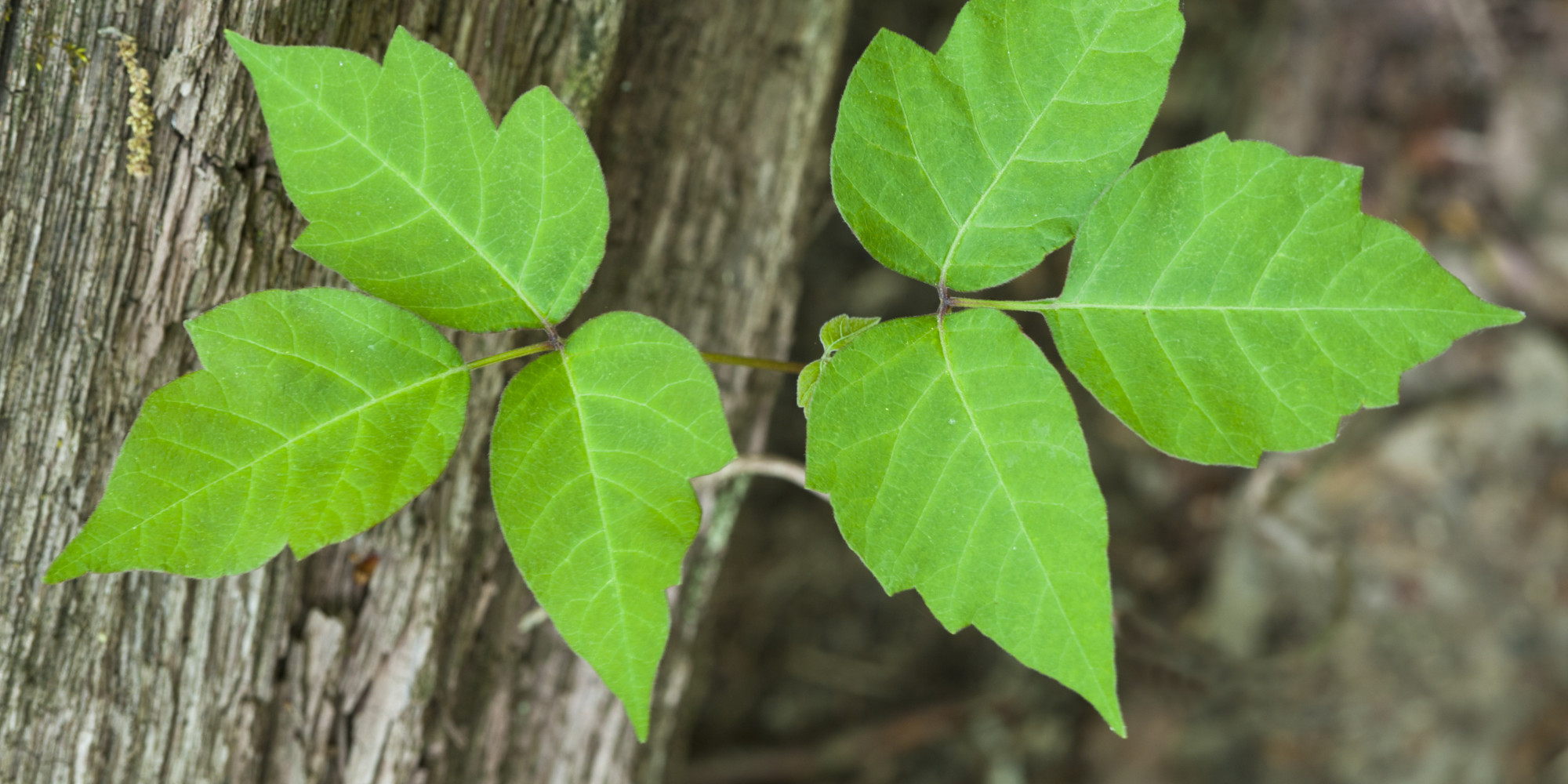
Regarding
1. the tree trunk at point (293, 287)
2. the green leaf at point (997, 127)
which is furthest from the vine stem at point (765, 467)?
the green leaf at point (997, 127)

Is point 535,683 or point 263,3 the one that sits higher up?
point 263,3

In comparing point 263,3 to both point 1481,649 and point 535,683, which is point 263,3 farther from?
point 1481,649

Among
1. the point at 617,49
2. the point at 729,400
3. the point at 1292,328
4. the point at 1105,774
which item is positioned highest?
the point at 617,49

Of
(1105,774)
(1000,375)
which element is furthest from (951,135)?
(1105,774)

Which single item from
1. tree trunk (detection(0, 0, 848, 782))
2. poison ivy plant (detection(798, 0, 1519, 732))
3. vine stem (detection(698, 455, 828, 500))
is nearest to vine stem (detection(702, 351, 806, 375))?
poison ivy plant (detection(798, 0, 1519, 732))

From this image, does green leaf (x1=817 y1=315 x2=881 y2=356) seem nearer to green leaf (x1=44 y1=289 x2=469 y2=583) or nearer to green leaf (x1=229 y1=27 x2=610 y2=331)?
green leaf (x1=229 y1=27 x2=610 y2=331)

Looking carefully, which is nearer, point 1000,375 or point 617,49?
point 1000,375

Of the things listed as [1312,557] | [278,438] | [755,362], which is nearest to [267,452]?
[278,438]
